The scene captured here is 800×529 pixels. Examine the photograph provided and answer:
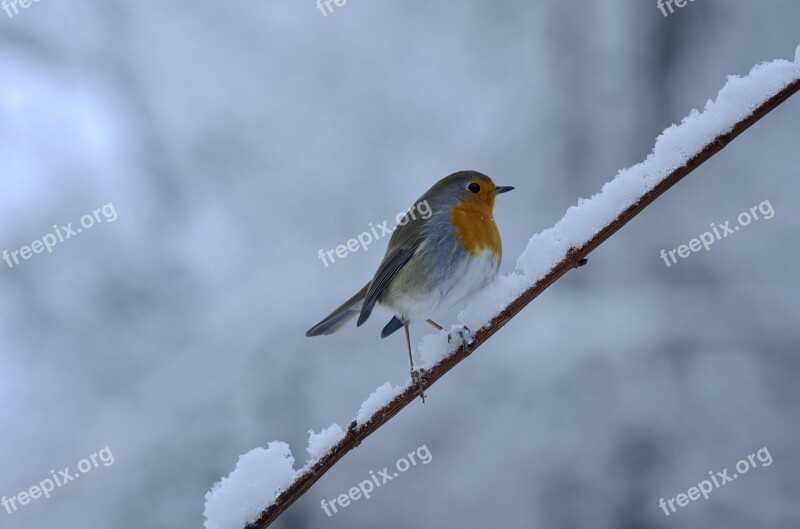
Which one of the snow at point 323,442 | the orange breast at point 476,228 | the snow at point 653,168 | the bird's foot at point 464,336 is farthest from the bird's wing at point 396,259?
the snow at point 323,442

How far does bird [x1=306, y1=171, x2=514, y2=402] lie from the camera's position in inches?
106

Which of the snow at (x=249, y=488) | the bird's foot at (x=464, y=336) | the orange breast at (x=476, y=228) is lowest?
the snow at (x=249, y=488)

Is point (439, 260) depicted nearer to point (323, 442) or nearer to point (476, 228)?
point (476, 228)

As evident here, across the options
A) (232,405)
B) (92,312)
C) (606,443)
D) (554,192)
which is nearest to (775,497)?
(606,443)

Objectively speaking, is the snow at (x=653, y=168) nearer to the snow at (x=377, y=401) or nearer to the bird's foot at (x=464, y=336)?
the bird's foot at (x=464, y=336)

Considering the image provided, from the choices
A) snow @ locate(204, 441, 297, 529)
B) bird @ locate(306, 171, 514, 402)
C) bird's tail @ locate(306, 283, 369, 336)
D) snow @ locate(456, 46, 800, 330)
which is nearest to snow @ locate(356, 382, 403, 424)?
snow @ locate(204, 441, 297, 529)

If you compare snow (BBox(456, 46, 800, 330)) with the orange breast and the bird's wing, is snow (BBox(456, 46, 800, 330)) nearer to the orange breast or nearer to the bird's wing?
the orange breast

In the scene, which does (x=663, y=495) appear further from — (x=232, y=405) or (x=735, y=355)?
(x=232, y=405)

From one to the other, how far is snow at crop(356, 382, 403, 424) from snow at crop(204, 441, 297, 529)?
0.17 metres

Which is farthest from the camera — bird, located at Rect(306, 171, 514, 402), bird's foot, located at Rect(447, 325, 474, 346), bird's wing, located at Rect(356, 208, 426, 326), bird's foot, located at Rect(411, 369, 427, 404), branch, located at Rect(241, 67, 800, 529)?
bird's wing, located at Rect(356, 208, 426, 326)

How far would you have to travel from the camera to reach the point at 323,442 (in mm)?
1403

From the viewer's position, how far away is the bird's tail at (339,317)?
275cm

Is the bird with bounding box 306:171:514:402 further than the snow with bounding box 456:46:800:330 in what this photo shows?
Yes

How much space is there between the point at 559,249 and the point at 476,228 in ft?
4.02
